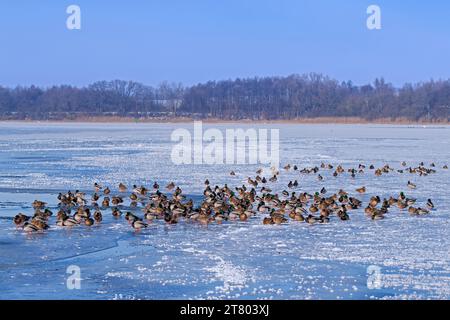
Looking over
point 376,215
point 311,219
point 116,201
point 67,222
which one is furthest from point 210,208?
point 376,215

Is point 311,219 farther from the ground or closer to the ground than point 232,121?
→ closer to the ground

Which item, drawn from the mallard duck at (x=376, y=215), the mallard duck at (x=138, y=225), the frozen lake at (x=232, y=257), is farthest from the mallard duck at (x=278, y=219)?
the mallard duck at (x=138, y=225)

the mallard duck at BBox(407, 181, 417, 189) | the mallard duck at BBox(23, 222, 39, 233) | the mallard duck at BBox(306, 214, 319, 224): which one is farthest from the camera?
the mallard duck at BBox(407, 181, 417, 189)

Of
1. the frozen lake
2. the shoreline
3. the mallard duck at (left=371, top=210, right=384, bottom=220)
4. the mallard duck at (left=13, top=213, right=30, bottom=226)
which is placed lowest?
the frozen lake

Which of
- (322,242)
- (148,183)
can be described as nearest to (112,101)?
(148,183)

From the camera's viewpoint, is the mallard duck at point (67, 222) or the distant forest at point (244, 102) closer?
the mallard duck at point (67, 222)

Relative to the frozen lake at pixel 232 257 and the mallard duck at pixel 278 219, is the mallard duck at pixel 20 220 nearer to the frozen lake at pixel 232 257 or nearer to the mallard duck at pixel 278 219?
the frozen lake at pixel 232 257

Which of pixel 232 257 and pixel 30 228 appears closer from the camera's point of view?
pixel 232 257

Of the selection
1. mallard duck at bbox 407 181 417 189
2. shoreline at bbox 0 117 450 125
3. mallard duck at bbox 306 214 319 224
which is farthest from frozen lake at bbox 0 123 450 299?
shoreline at bbox 0 117 450 125

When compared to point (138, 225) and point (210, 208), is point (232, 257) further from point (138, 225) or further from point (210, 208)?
point (210, 208)

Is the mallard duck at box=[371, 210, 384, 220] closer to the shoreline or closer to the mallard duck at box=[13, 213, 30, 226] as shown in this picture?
the mallard duck at box=[13, 213, 30, 226]

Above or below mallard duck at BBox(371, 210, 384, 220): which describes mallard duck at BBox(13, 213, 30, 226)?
above

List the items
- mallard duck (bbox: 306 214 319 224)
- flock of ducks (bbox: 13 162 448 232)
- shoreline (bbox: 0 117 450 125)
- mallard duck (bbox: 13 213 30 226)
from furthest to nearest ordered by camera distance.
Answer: shoreline (bbox: 0 117 450 125), mallard duck (bbox: 306 214 319 224), flock of ducks (bbox: 13 162 448 232), mallard duck (bbox: 13 213 30 226)

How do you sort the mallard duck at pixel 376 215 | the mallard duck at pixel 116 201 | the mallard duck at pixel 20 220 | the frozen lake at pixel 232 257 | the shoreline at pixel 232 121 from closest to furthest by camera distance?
the frozen lake at pixel 232 257 → the mallard duck at pixel 20 220 → the mallard duck at pixel 376 215 → the mallard duck at pixel 116 201 → the shoreline at pixel 232 121
